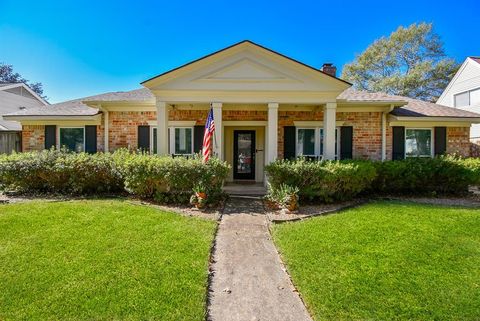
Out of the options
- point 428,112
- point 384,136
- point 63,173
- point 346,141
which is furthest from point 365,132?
point 63,173

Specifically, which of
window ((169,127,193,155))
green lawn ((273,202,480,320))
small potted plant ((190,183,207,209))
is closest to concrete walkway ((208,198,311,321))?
green lawn ((273,202,480,320))

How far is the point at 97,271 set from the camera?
3902 mm

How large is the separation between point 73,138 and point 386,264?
39.0ft

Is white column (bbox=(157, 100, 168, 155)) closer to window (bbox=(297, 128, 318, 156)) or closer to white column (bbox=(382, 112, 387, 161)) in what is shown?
window (bbox=(297, 128, 318, 156))

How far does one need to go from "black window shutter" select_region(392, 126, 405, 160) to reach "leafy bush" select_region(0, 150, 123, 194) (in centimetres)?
1034

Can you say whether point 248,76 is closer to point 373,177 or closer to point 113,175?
point 373,177

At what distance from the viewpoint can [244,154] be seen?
12555 mm

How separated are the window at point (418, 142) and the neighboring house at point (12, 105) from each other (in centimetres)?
2135

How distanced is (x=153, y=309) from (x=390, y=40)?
36.4 m

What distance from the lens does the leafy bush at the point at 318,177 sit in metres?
7.95

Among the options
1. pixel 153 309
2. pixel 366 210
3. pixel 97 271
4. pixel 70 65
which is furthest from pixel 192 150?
pixel 70 65

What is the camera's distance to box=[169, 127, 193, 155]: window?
37.1ft

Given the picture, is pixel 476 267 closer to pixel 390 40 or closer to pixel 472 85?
pixel 472 85

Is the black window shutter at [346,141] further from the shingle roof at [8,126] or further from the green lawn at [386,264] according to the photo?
the shingle roof at [8,126]
